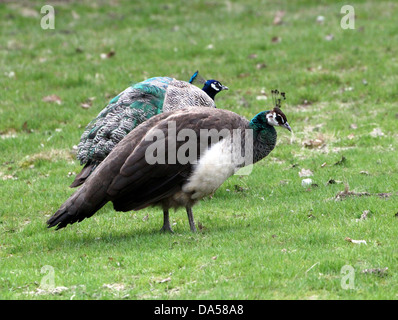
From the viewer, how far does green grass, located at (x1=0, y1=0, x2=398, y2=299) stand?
18.6 feet

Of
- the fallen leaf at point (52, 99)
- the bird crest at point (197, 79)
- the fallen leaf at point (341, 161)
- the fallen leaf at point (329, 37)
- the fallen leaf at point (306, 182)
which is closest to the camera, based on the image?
the fallen leaf at point (306, 182)

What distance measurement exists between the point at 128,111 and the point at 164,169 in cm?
152

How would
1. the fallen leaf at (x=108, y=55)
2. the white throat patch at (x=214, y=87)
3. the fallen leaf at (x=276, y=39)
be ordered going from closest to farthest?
the white throat patch at (x=214, y=87), the fallen leaf at (x=108, y=55), the fallen leaf at (x=276, y=39)

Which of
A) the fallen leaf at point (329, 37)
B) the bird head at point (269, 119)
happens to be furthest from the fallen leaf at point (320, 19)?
the bird head at point (269, 119)

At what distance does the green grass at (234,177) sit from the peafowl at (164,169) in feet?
1.27

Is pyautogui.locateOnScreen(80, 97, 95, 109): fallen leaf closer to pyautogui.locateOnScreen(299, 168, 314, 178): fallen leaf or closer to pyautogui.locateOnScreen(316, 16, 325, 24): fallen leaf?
pyautogui.locateOnScreen(299, 168, 314, 178): fallen leaf

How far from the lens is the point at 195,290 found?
538 centimetres

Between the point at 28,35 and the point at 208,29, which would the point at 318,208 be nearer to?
the point at 208,29

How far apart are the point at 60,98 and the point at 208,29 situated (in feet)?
14.6

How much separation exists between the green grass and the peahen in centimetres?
71

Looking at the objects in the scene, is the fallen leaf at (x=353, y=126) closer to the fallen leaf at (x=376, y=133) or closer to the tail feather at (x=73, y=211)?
the fallen leaf at (x=376, y=133)

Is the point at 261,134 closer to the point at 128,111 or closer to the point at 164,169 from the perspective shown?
the point at 164,169

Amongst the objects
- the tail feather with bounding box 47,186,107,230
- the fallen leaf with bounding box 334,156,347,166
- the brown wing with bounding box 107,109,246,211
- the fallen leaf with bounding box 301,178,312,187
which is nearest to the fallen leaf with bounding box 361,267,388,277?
the brown wing with bounding box 107,109,246,211

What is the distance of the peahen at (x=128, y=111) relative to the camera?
25.5 ft
